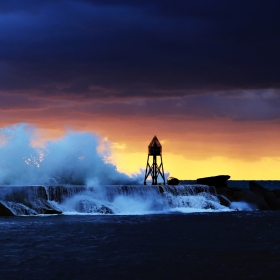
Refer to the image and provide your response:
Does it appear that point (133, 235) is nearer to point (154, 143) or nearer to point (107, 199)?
point (107, 199)

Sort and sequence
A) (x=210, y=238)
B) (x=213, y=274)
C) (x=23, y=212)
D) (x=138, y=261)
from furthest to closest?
(x=23, y=212) → (x=210, y=238) → (x=138, y=261) → (x=213, y=274)

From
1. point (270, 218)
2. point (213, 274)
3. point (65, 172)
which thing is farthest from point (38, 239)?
point (65, 172)

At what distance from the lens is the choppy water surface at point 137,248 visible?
19.9 m

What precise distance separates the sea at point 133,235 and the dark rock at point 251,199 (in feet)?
3.21

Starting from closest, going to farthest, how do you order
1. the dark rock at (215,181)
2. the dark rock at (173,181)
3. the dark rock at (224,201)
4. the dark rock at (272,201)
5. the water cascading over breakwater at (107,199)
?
the water cascading over breakwater at (107,199) → the dark rock at (224,201) → the dark rock at (272,201) → the dark rock at (215,181) → the dark rock at (173,181)

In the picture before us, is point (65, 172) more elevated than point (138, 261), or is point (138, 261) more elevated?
point (65, 172)

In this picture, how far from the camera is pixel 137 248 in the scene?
25750 millimetres

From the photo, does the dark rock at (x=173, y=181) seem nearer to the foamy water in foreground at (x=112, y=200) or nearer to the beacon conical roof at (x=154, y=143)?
the beacon conical roof at (x=154, y=143)

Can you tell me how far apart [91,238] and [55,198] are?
48.8 feet

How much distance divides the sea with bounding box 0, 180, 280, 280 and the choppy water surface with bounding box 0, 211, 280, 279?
35 millimetres

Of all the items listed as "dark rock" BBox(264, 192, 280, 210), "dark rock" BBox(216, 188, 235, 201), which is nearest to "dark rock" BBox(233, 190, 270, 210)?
"dark rock" BBox(216, 188, 235, 201)

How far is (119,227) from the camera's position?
112ft

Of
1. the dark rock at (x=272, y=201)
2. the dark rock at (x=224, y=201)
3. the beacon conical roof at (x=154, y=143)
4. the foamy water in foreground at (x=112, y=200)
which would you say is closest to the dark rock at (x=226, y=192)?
the foamy water in foreground at (x=112, y=200)

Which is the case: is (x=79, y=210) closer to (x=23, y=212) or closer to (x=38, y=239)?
(x=23, y=212)
